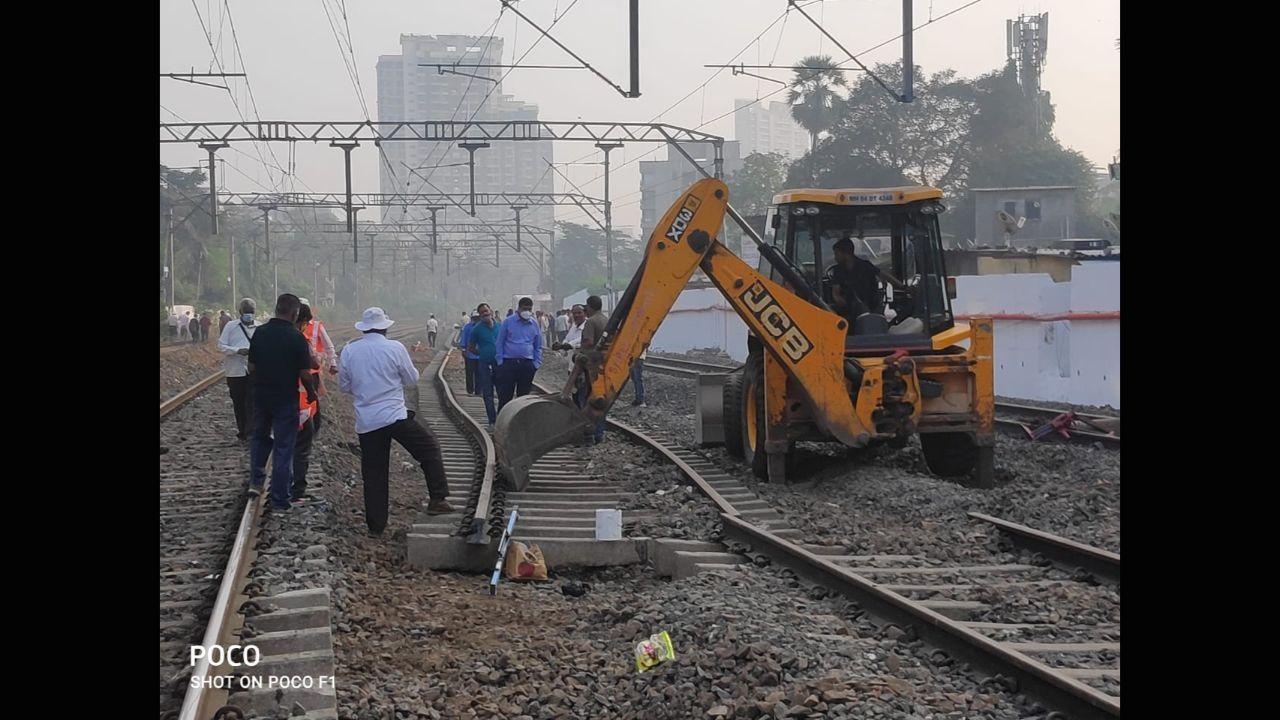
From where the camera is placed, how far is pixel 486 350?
16.8m

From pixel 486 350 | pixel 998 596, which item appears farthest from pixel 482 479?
pixel 486 350

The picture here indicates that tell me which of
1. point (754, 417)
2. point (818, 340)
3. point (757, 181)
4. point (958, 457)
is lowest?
point (958, 457)

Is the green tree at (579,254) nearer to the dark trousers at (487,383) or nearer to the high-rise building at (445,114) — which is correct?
the high-rise building at (445,114)

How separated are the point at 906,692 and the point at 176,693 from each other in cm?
313

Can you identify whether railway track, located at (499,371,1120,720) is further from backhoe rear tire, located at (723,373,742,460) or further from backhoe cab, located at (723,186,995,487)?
backhoe rear tire, located at (723,373,742,460)

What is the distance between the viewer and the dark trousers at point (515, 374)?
15.1 meters

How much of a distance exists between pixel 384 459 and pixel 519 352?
225 inches

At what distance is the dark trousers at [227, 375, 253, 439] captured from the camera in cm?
1298

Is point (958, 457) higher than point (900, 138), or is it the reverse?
point (900, 138)

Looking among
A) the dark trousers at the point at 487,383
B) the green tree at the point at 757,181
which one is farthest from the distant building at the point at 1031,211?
the dark trousers at the point at 487,383

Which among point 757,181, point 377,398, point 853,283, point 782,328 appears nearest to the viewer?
point 377,398

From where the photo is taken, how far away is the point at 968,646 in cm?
582

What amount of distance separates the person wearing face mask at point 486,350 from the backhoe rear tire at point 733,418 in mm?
4153

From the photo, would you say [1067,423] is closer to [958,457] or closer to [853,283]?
[958,457]
